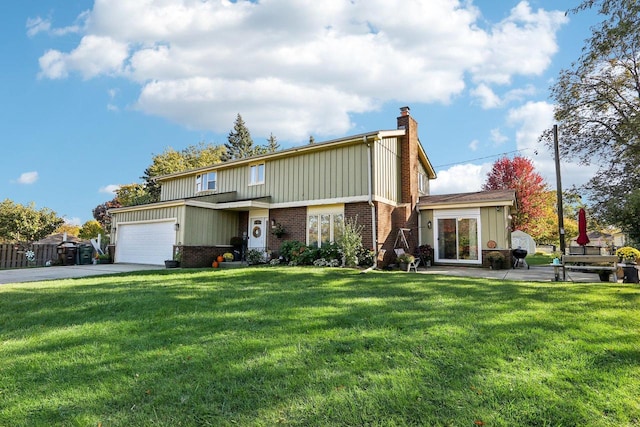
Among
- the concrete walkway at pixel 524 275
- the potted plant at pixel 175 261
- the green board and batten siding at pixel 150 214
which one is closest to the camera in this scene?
the concrete walkway at pixel 524 275

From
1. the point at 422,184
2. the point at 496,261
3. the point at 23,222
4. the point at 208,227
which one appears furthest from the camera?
the point at 23,222

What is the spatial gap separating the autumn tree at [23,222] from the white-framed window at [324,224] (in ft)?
108

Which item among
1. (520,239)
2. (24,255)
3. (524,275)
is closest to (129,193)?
(24,255)

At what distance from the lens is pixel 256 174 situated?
54.1 ft

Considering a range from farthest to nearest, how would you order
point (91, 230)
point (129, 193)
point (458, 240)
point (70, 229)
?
point (70, 229) < point (129, 193) < point (91, 230) < point (458, 240)

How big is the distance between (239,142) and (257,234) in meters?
38.1

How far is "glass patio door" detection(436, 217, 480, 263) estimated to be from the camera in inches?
568

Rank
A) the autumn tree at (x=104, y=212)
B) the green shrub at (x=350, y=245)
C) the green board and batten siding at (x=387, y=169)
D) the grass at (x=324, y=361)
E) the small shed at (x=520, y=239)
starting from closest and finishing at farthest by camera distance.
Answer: the grass at (x=324, y=361) → the green shrub at (x=350, y=245) → the green board and batten siding at (x=387, y=169) → the small shed at (x=520, y=239) → the autumn tree at (x=104, y=212)

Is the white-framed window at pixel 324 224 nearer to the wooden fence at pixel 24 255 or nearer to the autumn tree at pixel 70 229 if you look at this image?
the wooden fence at pixel 24 255

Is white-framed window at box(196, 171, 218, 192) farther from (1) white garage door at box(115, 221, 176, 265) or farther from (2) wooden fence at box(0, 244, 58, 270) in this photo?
(2) wooden fence at box(0, 244, 58, 270)

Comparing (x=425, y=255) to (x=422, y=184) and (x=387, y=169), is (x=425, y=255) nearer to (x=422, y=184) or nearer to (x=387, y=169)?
(x=387, y=169)

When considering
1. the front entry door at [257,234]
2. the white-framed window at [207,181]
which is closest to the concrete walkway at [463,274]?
the front entry door at [257,234]

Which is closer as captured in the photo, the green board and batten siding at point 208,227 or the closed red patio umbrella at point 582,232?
the closed red patio umbrella at point 582,232

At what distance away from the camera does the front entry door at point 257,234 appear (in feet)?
51.1
